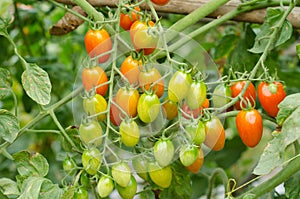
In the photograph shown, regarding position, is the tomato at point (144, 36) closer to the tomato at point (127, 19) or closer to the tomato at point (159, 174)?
the tomato at point (127, 19)

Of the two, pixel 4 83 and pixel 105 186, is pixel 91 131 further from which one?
pixel 4 83

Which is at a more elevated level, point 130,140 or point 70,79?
point 130,140

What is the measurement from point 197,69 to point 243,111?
5.2 inches

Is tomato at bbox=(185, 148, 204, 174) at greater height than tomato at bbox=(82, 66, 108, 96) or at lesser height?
lesser

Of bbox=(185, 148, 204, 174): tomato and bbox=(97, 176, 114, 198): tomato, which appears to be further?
bbox=(185, 148, 204, 174): tomato

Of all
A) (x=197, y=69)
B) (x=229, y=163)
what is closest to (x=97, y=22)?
(x=197, y=69)

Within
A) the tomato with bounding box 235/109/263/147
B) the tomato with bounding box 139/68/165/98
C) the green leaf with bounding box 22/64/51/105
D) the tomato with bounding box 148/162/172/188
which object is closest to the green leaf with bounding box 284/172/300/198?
the tomato with bounding box 235/109/263/147

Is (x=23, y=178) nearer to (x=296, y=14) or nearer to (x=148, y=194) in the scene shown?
(x=148, y=194)

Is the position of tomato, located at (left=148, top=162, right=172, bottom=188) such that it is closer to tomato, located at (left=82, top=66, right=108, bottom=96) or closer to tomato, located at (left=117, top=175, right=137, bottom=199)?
tomato, located at (left=117, top=175, right=137, bottom=199)

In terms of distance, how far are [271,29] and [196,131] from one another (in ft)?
1.08

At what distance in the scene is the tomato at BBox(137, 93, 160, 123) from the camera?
1.03 m

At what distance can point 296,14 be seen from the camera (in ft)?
4.43

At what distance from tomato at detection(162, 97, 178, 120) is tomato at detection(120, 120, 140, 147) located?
0.07 metres

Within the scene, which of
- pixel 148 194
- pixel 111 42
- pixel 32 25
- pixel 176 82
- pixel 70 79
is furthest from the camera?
pixel 32 25
